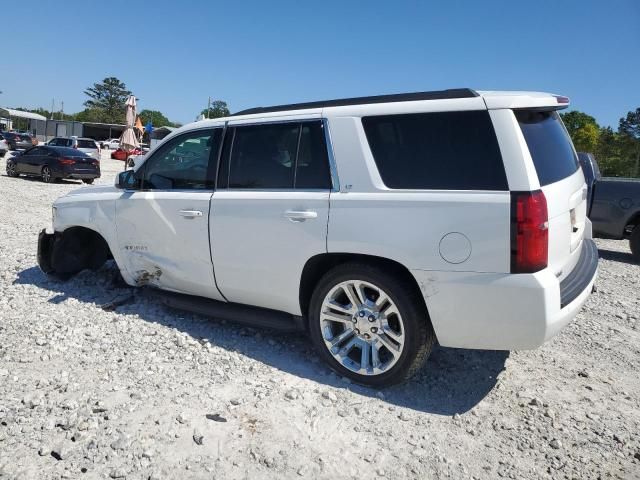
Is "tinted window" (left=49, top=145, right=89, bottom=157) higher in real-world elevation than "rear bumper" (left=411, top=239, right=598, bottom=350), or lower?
higher

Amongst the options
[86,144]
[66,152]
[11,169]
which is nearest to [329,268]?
[66,152]

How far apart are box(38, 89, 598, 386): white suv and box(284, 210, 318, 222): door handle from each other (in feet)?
0.07

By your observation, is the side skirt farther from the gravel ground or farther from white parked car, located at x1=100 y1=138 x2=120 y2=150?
white parked car, located at x1=100 y1=138 x2=120 y2=150

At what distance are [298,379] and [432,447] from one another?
1.07 m

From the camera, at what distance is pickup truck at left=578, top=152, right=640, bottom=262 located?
28.0 ft

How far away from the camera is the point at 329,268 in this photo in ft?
11.7

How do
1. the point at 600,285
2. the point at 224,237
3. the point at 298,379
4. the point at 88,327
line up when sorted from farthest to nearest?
the point at 600,285, the point at 88,327, the point at 224,237, the point at 298,379

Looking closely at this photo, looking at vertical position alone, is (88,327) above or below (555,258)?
below

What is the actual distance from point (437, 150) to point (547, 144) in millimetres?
724

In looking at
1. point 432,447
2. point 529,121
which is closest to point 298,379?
point 432,447

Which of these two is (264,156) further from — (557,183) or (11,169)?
(11,169)

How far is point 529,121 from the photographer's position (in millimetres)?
3037

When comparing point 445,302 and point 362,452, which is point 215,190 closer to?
point 445,302

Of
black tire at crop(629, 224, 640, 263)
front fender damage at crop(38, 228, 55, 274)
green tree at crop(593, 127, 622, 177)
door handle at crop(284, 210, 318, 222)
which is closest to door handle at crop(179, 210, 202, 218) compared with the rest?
door handle at crop(284, 210, 318, 222)
